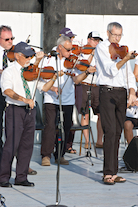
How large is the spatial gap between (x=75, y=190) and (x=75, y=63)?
1.73 m

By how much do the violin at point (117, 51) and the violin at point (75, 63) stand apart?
0.96 metres

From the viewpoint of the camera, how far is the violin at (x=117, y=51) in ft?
12.6

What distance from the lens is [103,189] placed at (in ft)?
12.7

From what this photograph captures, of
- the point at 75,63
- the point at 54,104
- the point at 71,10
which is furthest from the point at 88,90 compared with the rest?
the point at 71,10

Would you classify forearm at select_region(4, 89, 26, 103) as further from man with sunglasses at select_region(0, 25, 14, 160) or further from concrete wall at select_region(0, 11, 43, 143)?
concrete wall at select_region(0, 11, 43, 143)

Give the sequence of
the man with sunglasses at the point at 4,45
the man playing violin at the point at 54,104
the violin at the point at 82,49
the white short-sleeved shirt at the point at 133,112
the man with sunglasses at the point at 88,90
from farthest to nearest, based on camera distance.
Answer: the man with sunglasses at the point at 88,90
the white short-sleeved shirt at the point at 133,112
the violin at the point at 82,49
the man playing violin at the point at 54,104
the man with sunglasses at the point at 4,45

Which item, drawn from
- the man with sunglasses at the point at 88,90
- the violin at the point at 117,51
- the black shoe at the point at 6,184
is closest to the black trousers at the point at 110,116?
the violin at the point at 117,51

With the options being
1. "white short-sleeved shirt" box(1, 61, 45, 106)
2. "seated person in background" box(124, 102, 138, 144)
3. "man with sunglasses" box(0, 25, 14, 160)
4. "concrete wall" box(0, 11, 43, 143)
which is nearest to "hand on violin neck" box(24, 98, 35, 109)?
"white short-sleeved shirt" box(1, 61, 45, 106)

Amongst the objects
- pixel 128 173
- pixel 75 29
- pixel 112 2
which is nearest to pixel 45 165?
pixel 128 173

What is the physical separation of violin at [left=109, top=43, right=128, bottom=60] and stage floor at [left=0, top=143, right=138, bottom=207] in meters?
1.30

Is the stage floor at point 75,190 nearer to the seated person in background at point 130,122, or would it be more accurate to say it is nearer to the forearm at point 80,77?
the seated person in background at point 130,122

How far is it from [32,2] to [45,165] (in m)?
3.31

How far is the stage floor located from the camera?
133 inches

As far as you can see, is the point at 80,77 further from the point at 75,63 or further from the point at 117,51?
the point at 117,51
